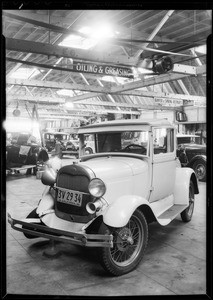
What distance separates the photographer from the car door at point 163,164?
3914 mm

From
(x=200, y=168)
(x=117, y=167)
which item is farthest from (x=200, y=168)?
(x=117, y=167)

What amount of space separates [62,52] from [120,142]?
271 centimetres

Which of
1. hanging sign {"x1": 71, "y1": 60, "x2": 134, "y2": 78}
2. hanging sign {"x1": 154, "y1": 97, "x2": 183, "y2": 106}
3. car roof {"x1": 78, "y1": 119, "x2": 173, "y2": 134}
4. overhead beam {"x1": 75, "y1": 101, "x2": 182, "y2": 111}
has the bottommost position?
car roof {"x1": 78, "y1": 119, "x2": 173, "y2": 134}

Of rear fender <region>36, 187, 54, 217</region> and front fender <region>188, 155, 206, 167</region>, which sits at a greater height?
front fender <region>188, 155, 206, 167</region>

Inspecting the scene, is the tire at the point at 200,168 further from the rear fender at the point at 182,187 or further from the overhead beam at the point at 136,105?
the overhead beam at the point at 136,105

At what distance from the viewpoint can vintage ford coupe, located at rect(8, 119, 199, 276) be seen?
9.31 feet

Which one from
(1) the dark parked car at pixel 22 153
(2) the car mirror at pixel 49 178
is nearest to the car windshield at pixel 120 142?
(2) the car mirror at pixel 49 178

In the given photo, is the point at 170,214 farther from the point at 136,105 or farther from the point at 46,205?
the point at 136,105

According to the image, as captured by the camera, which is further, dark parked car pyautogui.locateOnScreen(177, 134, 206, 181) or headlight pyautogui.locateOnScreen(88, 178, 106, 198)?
dark parked car pyautogui.locateOnScreen(177, 134, 206, 181)

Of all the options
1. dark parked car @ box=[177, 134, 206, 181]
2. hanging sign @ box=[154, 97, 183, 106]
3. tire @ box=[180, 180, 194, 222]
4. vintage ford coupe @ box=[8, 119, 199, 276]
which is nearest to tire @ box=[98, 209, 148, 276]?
vintage ford coupe @ box=[8, 119, 199, 276]

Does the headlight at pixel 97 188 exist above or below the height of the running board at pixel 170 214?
above

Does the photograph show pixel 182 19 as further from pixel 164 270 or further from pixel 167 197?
pixel 164 270

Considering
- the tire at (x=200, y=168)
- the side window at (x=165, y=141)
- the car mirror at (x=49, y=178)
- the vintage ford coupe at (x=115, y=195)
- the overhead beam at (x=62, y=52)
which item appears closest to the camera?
the vintage ford coupe at (x=115, y=195)

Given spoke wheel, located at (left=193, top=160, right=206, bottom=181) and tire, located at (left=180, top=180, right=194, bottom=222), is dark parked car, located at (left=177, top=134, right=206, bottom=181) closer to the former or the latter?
spoke wheel, located at (left=193, top=160, right=206, bottom=181)
